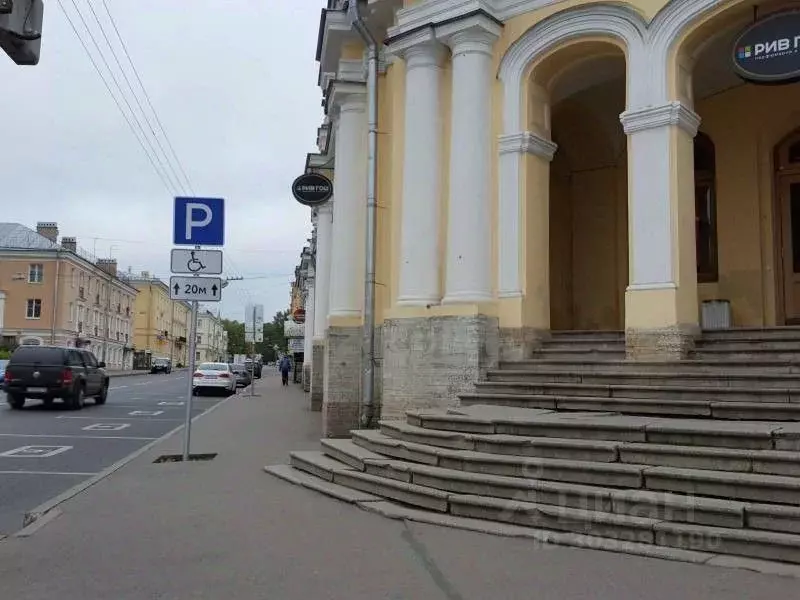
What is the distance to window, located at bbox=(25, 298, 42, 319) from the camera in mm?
65000

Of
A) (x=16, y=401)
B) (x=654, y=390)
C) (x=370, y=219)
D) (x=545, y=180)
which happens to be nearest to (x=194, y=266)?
(x=370, y=219)

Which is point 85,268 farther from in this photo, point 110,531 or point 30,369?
point 110,531

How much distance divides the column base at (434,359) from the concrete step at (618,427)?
1822 mm

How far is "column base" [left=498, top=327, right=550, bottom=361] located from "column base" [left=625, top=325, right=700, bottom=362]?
1539 mm

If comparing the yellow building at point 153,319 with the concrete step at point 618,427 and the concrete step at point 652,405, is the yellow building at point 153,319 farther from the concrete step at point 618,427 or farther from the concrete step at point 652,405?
the concrete step at point 618,427

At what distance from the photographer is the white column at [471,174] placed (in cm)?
1137

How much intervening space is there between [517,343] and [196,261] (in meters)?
4.60

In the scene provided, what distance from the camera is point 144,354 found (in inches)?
3789

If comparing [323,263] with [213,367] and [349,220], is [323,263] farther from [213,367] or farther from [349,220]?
[213,367]

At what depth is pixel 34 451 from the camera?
489 inches

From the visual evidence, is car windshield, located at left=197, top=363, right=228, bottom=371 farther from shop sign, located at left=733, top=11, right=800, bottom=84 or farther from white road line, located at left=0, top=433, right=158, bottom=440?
shop sign, located at left=733, top=11, right=800, bottom=84

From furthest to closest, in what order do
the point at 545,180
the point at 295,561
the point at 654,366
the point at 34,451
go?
the point at 34,451, the point at 545,180, the point at 654,366, the point at 295,561

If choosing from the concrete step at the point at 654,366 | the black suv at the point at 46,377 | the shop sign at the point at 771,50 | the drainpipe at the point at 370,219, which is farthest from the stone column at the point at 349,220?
the black suv at the point at 46,377

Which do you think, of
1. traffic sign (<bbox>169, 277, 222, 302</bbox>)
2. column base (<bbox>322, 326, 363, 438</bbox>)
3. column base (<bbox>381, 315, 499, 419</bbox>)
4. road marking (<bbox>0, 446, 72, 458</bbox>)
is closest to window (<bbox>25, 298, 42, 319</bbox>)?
road marking (<bbox>0, 446, 72, 458</bbox>)
